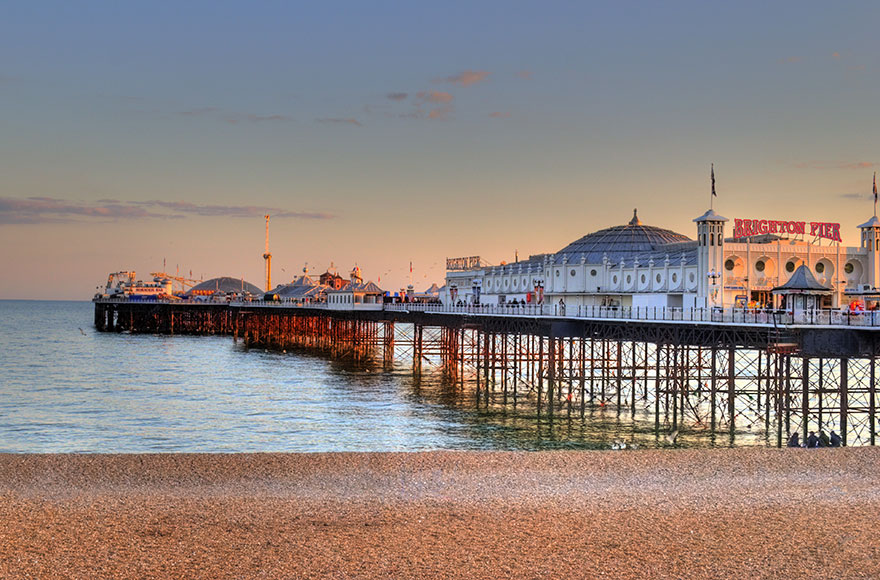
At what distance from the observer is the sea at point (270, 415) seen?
3656 centimetres

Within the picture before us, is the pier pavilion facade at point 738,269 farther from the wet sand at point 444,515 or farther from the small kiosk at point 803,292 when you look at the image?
the wet sand at point 444,515

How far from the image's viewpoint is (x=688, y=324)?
3866 cm

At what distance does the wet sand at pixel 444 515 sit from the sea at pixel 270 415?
32.3 ft

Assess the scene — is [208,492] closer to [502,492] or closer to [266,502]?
[266,502]

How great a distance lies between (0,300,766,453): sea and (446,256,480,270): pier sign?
28995 mm

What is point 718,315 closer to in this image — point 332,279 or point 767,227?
point 767,227

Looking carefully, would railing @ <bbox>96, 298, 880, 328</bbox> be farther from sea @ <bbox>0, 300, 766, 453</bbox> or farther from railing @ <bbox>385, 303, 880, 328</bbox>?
sea @ <bbox>0, 300, 766, 453</bbox>

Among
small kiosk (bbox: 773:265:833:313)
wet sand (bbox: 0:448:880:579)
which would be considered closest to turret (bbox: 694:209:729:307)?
small kiosk (bbox: 773:265:833:313)

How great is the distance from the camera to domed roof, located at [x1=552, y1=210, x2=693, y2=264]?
70000mm

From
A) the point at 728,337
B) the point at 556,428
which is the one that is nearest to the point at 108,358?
the point at 556,428

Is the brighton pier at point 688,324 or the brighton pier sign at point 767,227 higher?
the brighton pier sign at point 767,227

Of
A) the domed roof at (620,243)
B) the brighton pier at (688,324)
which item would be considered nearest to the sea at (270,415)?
the brighton pier at (688,324)

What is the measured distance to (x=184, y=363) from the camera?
79.4 meters

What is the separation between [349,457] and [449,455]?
2.99 m
